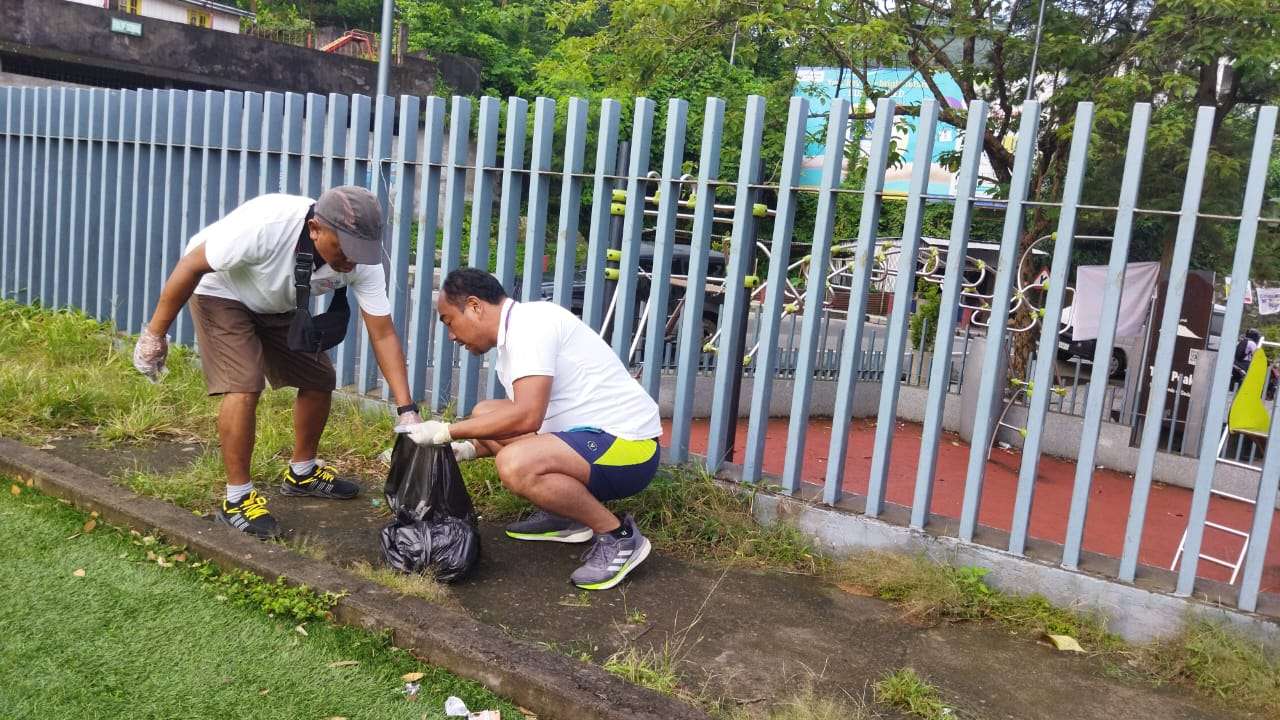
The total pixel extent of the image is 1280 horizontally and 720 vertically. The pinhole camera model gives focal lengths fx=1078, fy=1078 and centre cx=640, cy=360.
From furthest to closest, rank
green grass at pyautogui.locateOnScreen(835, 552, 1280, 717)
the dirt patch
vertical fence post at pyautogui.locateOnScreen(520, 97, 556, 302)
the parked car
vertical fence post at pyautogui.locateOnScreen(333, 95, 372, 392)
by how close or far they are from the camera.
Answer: the parked car
vertical fence post at pyautogui.locateOnScreen(333, 95, 372, 392)
vertical fence post at pyautogui.locateOnScreen(520, 97, 556, 302)
green grass at pyautogui.locateOnScreen(835, 552, 1280, 717)
the dirt patch

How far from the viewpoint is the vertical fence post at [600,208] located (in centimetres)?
489

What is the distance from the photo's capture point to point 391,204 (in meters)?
6.02

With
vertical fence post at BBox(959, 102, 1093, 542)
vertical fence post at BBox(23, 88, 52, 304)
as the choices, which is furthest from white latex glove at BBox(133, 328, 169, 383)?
Answer: vertical fence post at BBox(23, 88, 52, 304)

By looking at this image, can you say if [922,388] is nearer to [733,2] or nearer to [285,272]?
[733,2]

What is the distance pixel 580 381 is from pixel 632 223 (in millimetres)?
1075

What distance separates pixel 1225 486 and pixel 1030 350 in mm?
2549

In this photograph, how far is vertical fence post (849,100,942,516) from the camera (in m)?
4.14

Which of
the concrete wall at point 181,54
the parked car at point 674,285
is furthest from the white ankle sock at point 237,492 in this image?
the concrete wall at point 181,54

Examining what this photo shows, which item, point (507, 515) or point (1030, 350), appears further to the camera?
point (1030, 350)

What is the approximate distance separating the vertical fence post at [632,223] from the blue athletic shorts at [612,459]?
2.68 ft

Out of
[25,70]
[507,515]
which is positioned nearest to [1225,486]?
[507,515]

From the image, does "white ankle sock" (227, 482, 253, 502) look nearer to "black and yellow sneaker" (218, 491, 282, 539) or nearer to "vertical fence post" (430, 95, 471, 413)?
"black and yellow sneaker" (218, 491, 282, 539)

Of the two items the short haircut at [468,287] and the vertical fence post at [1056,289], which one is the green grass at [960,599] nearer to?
the vertical fence post at [1056,289]

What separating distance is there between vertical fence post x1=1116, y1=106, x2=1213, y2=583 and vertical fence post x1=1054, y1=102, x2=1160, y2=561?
0.10 meters
